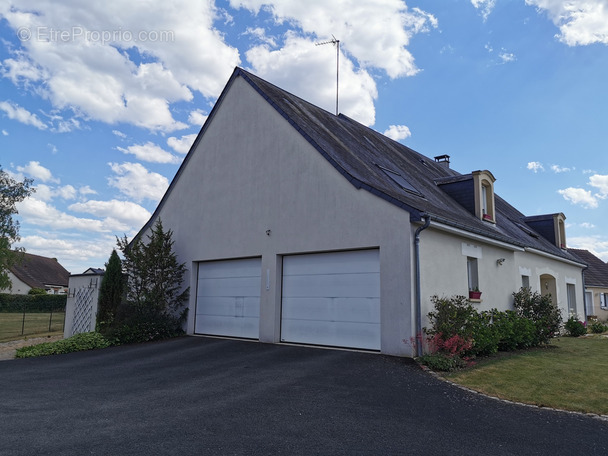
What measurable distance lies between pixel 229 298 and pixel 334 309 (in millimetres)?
3836

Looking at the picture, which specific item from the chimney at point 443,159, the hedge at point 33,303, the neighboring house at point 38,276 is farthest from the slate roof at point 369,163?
the neighboring house at point 38,276

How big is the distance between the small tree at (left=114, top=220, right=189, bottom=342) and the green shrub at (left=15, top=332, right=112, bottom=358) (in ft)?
2.57

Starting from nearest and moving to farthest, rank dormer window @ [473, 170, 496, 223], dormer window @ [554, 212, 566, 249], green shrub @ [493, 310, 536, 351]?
green shrub @ [493, 310, 536, 351] < dormer window @ [473, 170, 496, 223] < dormer window @ [554, 212, 566, 249]

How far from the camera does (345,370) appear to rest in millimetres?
7688

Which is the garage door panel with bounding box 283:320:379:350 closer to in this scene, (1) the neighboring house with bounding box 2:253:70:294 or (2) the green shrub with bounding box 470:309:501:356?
(2) the green shrub with bounding box 470:309:501:356

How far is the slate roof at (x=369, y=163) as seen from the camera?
10.2m

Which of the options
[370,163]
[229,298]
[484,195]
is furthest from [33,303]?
[484,195]

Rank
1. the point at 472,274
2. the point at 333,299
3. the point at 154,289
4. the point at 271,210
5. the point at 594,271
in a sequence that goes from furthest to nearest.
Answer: the point at 594,271 < the point at 154,289 < the point at 271,210 < the point at 472,274 < the point at 333,299

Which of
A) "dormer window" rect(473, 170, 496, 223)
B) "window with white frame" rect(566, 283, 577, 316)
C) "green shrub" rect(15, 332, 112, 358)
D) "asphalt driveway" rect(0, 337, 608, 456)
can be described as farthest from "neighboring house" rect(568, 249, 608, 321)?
"green shrub" rect(15, 332, 112, 358)

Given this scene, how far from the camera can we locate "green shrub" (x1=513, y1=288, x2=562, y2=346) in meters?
12.0

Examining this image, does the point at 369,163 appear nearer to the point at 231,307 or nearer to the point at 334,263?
the point at 334,263

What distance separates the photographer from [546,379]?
742 centimetres

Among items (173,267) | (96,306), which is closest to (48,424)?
(173,267)

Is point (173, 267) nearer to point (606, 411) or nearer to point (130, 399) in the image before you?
point (130, 399)
